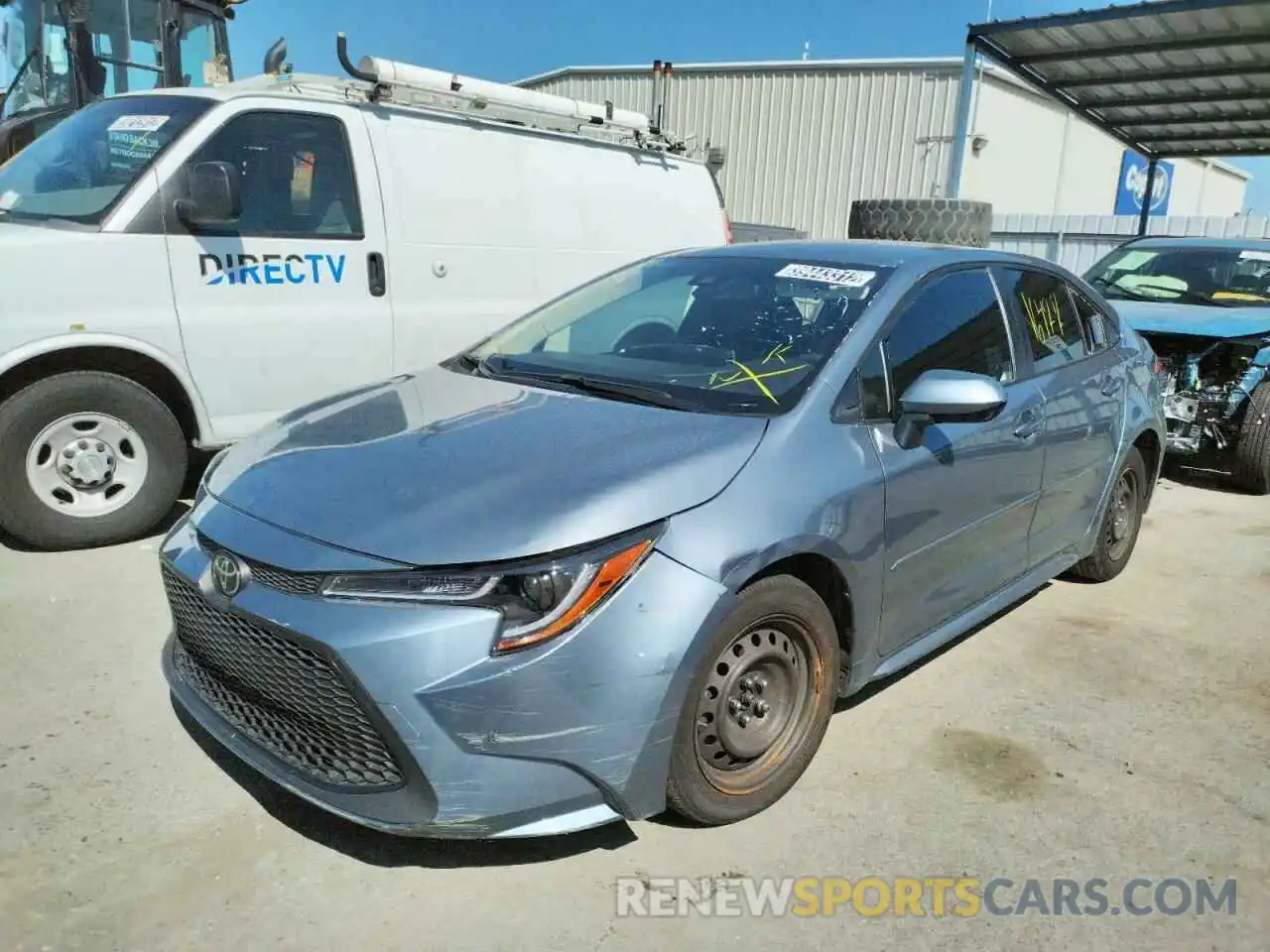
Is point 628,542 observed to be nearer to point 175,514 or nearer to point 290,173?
point 290,173

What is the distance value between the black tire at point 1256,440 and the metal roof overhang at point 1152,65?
10.8ft

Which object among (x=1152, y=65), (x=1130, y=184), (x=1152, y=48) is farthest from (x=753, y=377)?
(x=1130, y=184)

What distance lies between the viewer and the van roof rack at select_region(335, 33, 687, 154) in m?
5.09

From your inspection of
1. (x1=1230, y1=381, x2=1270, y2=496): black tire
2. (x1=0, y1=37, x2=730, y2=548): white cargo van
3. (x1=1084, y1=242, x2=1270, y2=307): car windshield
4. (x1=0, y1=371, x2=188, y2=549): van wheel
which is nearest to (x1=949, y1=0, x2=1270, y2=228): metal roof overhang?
(x1=1084, y1=242, x2=1270, y2=307): car windshield

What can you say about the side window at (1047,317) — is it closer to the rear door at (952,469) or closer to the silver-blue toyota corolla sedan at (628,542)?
the silver-blue toyota corolla sedan at (628,542)

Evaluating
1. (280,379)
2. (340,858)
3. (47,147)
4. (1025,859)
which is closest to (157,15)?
(47,147)

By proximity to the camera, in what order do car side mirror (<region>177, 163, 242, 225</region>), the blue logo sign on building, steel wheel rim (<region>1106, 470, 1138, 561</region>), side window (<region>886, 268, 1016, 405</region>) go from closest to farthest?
1. side window (<region>886, 268, 1016, 405</region>)
2. car side mirror (<region>177, 163, 242, 225</region>)
3. steel wheel rim (<region>1106, 470, 1138, 561</region>)
4. the blue logo sign on building

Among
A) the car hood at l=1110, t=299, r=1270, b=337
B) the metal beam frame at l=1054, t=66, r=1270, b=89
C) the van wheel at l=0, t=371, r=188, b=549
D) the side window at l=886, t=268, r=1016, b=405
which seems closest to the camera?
the side window at l=886, t=268, r=1016, b=405

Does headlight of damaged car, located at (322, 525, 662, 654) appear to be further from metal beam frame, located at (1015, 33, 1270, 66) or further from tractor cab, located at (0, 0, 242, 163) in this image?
metal beam frame, located at (1015, 33, 1270, 66)

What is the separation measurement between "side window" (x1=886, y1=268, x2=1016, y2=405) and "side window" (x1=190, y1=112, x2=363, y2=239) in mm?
3046

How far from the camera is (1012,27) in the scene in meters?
8.74

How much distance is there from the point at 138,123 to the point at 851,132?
1878 cm

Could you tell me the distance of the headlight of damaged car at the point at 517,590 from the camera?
2.16 metres

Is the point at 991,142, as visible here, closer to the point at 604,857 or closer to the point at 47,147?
the point at 47,147
